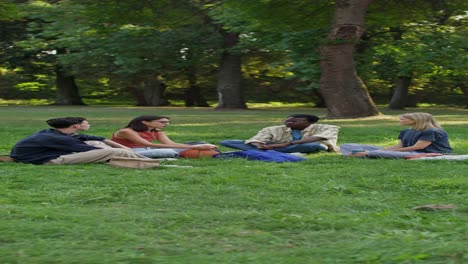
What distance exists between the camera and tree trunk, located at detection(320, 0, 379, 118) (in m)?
21.0

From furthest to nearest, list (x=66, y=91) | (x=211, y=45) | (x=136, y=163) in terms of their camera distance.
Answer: (x=66, y=91) → (x=211, y=45) → (x=136, y=163)

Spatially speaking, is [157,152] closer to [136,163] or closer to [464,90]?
[136,163]

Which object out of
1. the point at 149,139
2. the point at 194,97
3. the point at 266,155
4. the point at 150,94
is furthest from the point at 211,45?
the point at 266,155

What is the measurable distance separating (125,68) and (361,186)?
3030cm

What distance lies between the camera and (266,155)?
403 inches

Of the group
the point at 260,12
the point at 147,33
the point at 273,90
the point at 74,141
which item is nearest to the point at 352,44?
the point at 260,12

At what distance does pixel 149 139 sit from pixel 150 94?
38.2 m

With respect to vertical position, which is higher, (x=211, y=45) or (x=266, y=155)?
(x=211, y=45)

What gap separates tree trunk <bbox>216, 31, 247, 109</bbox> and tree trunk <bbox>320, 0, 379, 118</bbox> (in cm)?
1521

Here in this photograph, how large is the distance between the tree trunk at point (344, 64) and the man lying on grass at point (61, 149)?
41.6 feet

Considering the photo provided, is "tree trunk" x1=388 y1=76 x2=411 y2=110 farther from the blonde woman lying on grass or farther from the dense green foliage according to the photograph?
the blonde woman lying on grass

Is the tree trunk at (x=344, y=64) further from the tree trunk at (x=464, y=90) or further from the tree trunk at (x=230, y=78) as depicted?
the tree trunk at (x=464, y=90)

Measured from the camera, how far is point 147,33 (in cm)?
3491

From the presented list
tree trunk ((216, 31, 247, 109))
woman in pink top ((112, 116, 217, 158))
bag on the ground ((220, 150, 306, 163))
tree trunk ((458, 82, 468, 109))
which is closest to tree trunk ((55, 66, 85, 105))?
tree trunk ((216, 31, 247, 109))
